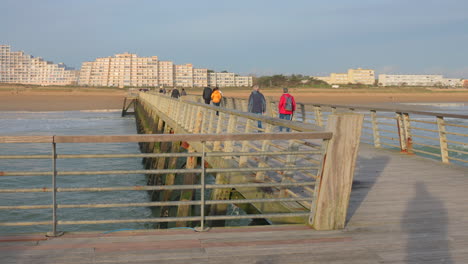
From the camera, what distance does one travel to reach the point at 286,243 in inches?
169

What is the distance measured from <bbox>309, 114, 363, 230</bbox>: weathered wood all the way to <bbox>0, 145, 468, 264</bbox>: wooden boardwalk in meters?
0.19

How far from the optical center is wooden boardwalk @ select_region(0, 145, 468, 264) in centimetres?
392

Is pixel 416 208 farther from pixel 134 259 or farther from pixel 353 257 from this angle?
pixel 134 259

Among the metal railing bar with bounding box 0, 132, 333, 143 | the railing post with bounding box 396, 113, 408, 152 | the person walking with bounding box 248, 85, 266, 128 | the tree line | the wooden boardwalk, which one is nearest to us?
the wooden boardwalk

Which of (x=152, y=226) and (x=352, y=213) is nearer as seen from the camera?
(x=352, y=213)

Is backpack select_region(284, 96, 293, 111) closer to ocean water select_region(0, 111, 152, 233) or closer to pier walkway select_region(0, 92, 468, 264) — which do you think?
ocean water select_region(0, 111, 152, 233)

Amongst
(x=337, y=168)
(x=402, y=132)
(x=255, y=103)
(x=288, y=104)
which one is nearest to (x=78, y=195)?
(x=255, y=103)

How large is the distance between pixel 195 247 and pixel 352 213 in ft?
6.66

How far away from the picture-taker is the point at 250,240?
435 cm

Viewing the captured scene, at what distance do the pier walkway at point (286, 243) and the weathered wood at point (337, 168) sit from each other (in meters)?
0.19

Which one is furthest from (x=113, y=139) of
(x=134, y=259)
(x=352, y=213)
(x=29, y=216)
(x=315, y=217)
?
(x=29, y=216)

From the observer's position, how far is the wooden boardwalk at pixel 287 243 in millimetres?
3924

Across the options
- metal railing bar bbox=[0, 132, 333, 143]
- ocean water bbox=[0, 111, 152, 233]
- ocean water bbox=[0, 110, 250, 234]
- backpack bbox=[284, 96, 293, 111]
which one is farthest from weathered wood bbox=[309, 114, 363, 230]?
backpack bbox=[284, 96, 293, 111]

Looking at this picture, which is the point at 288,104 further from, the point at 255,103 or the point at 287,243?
the point at 287,243
